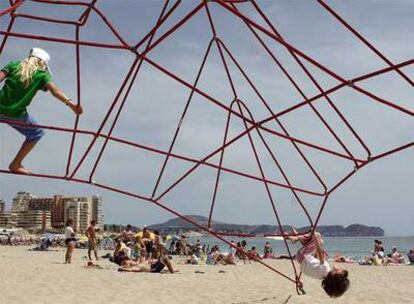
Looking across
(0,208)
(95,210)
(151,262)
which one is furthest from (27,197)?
(151,262)

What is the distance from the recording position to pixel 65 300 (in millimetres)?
9797

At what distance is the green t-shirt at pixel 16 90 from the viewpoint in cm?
521

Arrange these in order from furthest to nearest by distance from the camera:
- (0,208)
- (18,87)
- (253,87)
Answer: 1. (0,208)
2. (253,87)
3. (18,87)

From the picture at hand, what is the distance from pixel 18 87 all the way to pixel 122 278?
8.44 meters

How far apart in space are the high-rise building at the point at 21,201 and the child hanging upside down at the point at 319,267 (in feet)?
612

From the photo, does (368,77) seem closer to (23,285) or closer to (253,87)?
(253,87)

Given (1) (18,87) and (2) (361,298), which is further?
(2) (361,298)

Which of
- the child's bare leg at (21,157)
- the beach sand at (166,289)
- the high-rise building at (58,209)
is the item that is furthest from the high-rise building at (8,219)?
the child's bare leg at (21,157)

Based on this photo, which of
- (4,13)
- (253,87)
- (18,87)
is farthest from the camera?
(253,87)

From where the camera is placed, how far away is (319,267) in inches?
290

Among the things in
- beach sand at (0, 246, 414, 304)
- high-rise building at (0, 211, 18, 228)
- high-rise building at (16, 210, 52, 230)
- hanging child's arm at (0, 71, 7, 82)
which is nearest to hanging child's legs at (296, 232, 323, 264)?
beach sand at (0, 246, 414, 304)

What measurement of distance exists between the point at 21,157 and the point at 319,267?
3.85m

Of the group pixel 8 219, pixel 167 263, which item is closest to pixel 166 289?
pixel 167 263

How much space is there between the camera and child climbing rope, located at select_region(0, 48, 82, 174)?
204 inches
